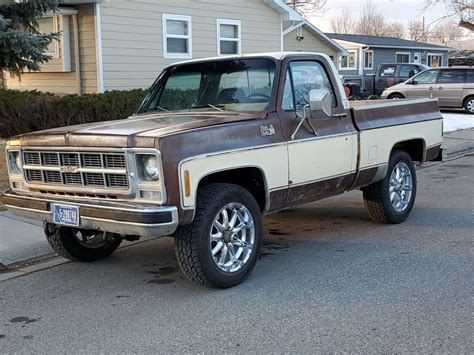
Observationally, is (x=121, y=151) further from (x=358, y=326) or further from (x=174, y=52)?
(x=174, y=52)

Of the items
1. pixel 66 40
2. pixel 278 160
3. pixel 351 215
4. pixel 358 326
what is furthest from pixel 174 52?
pixel 358 326

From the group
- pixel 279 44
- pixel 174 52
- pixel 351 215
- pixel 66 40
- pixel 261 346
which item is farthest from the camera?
pixel 279 44

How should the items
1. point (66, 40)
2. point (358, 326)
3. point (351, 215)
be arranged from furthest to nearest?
point (66, 40)
point (351, 215)
point (358, 326)

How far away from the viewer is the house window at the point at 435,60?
151 ft

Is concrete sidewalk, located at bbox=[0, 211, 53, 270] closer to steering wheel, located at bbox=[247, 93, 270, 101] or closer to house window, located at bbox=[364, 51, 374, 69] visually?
steering wheel, located at bbox=[247, 93, 270, 101]

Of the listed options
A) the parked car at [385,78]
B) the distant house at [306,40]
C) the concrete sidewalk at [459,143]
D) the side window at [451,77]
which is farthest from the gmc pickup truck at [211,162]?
the parked car at [385,78]

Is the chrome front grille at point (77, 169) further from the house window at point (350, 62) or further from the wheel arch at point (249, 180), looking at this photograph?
the house window at point (350, 62)

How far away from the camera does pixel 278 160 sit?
549cm

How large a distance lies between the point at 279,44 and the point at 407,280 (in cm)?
1598

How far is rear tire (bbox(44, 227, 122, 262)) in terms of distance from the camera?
592cm

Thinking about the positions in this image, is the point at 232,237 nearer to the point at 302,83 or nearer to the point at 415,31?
the point at 302,83

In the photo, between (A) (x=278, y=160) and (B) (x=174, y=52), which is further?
(B) (x=174, y=52)

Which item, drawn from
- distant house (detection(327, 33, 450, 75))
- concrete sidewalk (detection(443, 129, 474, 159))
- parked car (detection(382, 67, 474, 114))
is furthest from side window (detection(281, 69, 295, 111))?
distant house (detection(327, 33, 450, 75))

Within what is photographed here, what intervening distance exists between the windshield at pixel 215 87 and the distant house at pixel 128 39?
8857mm
